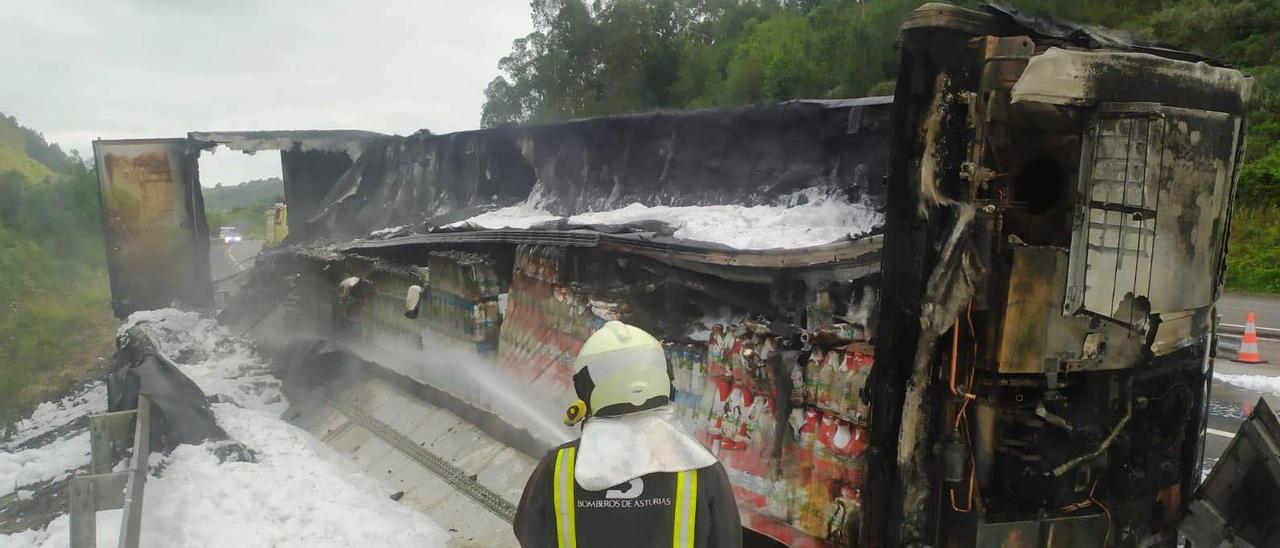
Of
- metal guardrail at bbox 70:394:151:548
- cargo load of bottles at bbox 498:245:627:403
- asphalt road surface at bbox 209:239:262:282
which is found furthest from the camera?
asphalt road surface at bbox 209:239:262:282

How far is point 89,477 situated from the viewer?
4.30 meters

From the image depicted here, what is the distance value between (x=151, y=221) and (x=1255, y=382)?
15176 mm

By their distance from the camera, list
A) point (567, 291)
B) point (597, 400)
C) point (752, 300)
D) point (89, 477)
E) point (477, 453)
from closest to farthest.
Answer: point (597, 400), point (89, 477), point (752, 300), point (567, 291), point (477, 453)

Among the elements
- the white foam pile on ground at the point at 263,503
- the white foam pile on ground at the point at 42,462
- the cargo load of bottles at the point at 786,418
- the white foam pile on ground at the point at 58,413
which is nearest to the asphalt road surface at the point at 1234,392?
the cargo load of bottles at the point at 786,418

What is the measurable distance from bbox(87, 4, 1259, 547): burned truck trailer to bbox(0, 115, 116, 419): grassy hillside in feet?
28.9

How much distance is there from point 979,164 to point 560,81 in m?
40.9

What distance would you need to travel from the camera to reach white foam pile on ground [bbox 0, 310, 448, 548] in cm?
560

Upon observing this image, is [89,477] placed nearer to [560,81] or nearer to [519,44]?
[560,81]

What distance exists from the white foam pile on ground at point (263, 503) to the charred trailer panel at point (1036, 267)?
153 inches

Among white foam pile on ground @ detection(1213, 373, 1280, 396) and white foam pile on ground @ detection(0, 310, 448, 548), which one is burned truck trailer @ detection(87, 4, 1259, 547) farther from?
white foam pile on ground @ detection(1213, 373, 1280, 396)

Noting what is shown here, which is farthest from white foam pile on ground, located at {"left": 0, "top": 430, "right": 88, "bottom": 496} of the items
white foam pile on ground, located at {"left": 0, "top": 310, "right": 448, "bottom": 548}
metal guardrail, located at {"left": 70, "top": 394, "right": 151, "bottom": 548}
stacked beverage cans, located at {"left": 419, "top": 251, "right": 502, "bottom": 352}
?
stacked beverage cans, located at {"left": 419, "top": 251, "right": 502, "bottom": 352}

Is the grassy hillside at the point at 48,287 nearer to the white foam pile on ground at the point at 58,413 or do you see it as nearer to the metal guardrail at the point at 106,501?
the white foam pile on ground at the point at 58,413

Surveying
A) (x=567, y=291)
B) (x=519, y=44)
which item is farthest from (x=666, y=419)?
(x=519, y=44)

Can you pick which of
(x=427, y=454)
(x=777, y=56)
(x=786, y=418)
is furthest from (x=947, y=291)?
(x=777, y=56)
